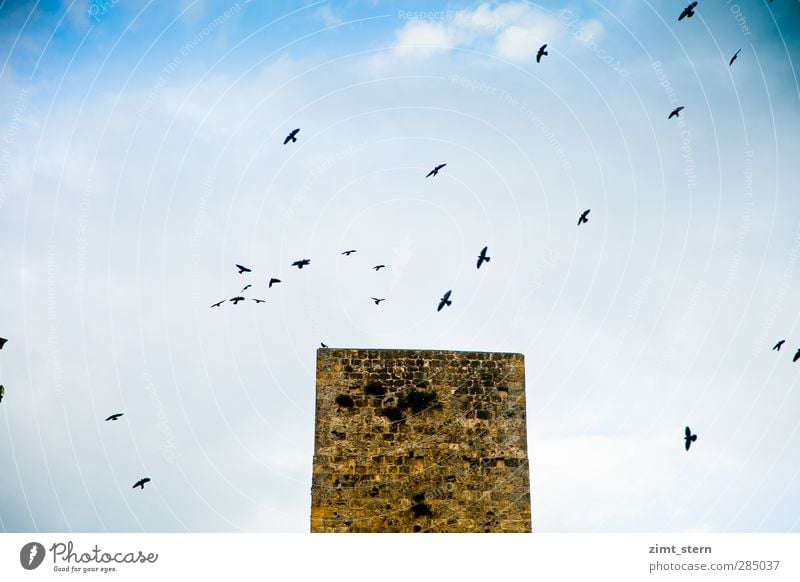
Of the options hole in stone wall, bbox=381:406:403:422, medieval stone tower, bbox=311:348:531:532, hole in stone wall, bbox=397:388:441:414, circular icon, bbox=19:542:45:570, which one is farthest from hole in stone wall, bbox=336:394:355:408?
circular icon, bbox=19:542:45:570

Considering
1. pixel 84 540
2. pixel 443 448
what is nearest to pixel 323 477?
pixel 443 448

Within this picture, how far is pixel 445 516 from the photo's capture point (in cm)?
1609

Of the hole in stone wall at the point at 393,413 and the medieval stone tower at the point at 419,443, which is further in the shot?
the hole in stone wall at the point at 393,413

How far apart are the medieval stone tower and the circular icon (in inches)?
192

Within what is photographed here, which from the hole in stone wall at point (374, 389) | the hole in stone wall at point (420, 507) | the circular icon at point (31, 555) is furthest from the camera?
the hole in stone wall at point (374, 389)

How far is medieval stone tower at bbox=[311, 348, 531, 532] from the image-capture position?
1608 cm

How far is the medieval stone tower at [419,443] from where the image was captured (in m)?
16.1

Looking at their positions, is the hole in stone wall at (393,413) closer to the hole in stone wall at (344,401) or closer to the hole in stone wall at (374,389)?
the hole in stone wall at (374,389)

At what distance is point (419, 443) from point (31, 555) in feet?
23.2

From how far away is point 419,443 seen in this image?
16547 millimetres

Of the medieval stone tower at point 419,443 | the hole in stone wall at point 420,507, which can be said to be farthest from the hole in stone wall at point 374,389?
the hole in stone wall at point 420,507

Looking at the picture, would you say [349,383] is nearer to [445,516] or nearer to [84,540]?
[445,516]

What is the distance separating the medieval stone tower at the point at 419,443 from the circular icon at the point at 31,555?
487cm

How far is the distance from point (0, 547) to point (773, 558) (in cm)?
1167
